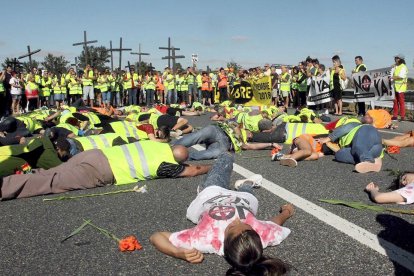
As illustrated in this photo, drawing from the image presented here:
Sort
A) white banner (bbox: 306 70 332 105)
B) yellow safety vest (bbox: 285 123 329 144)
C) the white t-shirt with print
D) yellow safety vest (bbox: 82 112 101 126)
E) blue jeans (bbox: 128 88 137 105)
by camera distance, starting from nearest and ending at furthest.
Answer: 1. the white t-shirt with print
2. yellow safety vest (bbox: 285 123 329 144)
3. yellow safety vest (bbox: 82 112 101 126)
4. white banner (bbox: 306 70 332 105)
5. blue jeans (bbox: 128 88 137 105)

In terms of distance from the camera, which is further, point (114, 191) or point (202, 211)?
point (114, 191)

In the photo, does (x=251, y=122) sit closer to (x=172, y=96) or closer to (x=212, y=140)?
(x=212, y=140)

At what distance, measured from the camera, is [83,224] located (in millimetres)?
4016

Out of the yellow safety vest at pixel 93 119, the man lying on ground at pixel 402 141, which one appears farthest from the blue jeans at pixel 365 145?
the yellow safety vest at pixel 93 119

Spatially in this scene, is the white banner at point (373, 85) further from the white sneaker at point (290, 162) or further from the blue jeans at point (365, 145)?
the white sneaker at point (290, 162)

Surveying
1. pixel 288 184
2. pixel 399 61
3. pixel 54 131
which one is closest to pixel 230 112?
pixel 399 61

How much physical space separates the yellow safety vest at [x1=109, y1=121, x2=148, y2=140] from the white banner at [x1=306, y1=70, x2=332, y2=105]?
10012 millimetres

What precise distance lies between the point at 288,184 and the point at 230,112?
8.63m

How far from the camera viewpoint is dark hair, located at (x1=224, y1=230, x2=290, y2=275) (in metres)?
2.79

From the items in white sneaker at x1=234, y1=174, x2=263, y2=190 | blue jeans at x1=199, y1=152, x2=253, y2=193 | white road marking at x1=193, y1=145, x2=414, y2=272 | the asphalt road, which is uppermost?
blue jeans at x1=199, y1=152, x2=253, y2=193

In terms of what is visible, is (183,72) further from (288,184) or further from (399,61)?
(288,184)

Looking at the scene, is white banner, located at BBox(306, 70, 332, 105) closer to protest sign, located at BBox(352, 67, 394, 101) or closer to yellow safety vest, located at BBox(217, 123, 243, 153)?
protest sign, located at BBox(352, 67, 394, 101)

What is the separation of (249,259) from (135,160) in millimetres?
2860

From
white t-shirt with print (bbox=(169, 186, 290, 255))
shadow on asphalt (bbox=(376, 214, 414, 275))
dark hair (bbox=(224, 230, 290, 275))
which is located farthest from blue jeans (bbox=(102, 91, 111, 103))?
dark hair (bbox=(224, 230, 290, 275))
